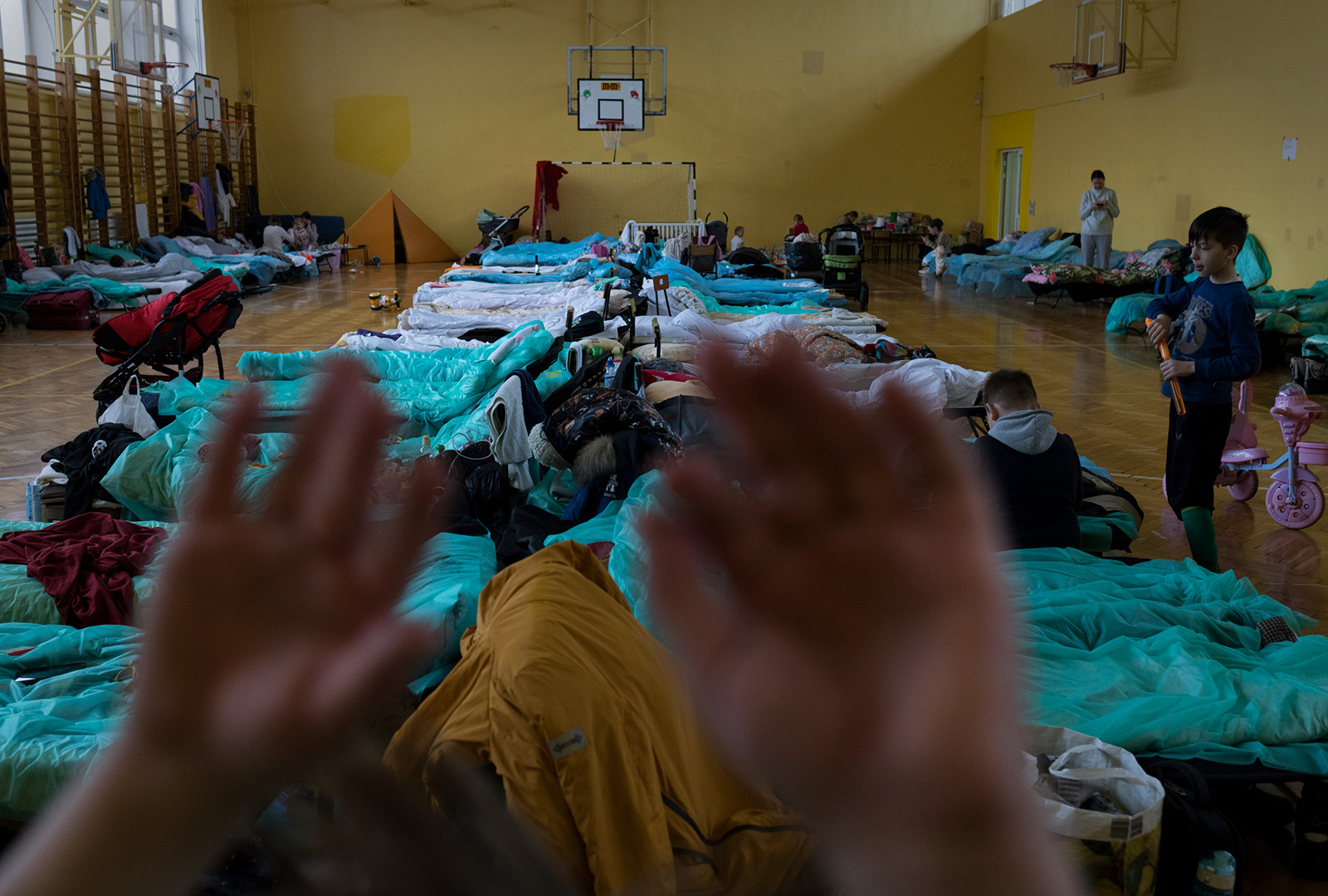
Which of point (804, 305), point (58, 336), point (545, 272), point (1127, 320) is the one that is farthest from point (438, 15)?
point (1127, 320)

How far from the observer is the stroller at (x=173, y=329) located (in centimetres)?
523

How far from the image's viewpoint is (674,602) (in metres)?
0.43

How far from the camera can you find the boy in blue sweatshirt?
322 centimetres

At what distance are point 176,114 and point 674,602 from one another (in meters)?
15.8

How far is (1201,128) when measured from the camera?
10789 mm

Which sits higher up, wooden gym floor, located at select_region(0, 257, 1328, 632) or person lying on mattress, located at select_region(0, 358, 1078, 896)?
person lying on mattress, located at select_region(0, 358, 1078, 896)

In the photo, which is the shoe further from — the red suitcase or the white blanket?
the red suitcase

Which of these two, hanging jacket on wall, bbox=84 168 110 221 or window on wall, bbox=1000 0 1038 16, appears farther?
window on wall, bbox=1000 0 1038 16

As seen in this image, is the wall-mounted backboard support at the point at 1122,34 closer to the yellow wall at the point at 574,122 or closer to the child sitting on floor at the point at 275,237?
the yellow wall at the point at 574,122

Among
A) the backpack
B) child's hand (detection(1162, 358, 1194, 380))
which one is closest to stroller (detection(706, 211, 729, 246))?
child's hand (detection(1162, 358, 1194, 380))

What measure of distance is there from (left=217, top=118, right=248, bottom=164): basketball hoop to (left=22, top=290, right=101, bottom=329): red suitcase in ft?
21.1

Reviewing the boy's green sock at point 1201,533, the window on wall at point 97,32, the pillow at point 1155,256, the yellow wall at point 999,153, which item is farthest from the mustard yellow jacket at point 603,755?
the yellow wall at point 999,153

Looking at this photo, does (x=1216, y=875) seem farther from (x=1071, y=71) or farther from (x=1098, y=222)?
(x=1071, y=71)

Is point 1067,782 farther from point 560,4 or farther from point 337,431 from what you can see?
point 560,4
